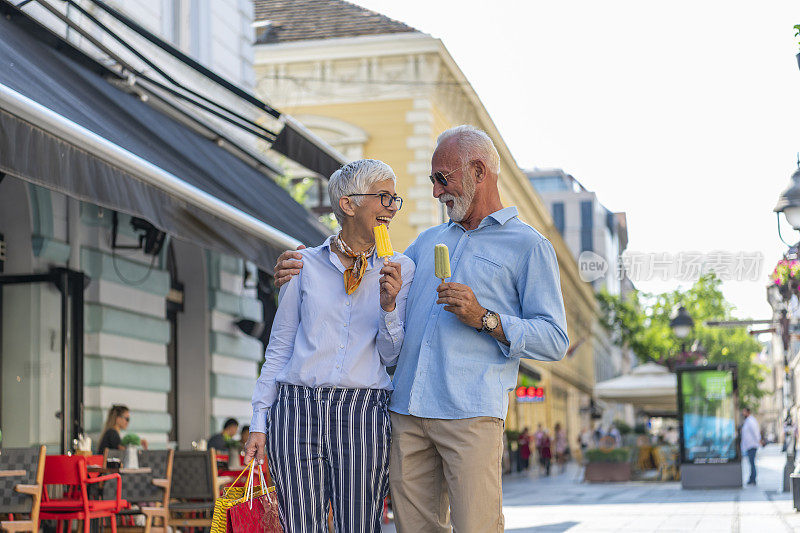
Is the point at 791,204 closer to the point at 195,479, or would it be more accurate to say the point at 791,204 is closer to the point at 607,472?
the point at 195,479

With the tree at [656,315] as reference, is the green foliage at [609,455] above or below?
below

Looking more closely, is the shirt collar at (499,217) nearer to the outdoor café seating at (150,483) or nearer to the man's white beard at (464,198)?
the man's white beard at (464,198)

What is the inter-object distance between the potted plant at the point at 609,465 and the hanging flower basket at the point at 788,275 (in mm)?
10836

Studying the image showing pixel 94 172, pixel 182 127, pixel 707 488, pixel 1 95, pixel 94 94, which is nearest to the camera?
pixel 1 95

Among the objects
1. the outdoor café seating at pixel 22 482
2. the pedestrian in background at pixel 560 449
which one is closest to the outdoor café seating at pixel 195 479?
the outdoor café seating at pixel 22 482

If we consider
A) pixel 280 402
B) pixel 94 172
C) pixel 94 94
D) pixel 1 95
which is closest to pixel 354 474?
pixel 280 402

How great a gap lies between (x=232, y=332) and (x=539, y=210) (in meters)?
34.9

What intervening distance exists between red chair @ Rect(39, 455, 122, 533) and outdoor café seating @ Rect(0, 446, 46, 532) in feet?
1.33

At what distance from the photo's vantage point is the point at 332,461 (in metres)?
3.68

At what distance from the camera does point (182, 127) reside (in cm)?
1182

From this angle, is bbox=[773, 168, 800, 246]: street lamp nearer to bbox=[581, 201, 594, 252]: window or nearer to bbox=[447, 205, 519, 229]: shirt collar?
bbox=[447, 205, 519, 229]: shirt collar

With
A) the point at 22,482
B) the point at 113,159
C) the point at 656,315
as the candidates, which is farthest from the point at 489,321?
the point at 656,315

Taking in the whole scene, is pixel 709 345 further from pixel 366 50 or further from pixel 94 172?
pixel 94 172

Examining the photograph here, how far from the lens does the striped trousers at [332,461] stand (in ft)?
A: 12.1
